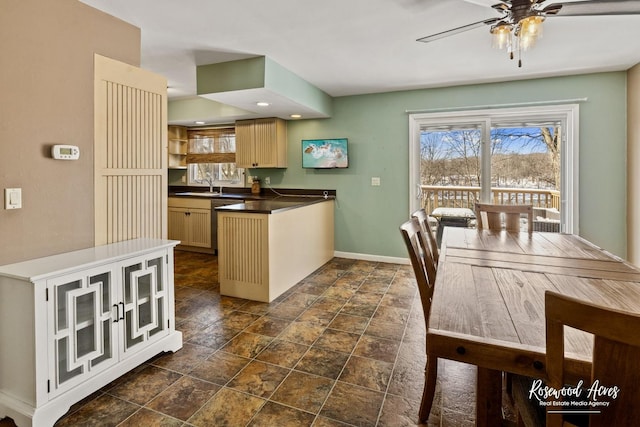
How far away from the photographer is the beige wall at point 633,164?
135 inches

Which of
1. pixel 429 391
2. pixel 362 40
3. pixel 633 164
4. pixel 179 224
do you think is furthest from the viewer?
pixel 179 224

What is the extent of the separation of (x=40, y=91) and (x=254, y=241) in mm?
1917

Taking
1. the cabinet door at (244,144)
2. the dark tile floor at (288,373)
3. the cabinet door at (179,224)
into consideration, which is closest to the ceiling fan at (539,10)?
the dark tile floor at (288,373)

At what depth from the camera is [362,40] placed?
9.32 ft

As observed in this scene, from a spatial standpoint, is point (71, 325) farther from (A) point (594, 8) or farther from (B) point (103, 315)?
(A) point (594, 8)

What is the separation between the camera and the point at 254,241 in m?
3.24

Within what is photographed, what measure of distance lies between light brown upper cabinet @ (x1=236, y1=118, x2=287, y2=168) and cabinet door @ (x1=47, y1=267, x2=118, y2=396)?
3.39 metres

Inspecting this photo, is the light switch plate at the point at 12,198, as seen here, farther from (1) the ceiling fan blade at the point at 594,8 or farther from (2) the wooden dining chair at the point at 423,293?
(1) the ceiling fan blade at the point at 594,8

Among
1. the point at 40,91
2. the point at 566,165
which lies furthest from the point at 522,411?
the point at 566,165

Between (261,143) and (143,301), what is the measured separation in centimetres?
337

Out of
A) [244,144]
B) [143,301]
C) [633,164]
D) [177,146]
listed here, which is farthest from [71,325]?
[633,164]

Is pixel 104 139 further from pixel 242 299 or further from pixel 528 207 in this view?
pixel 528 207

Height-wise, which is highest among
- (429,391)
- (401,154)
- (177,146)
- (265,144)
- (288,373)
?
(177,146)

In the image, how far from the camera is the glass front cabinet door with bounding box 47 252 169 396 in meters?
1.64
